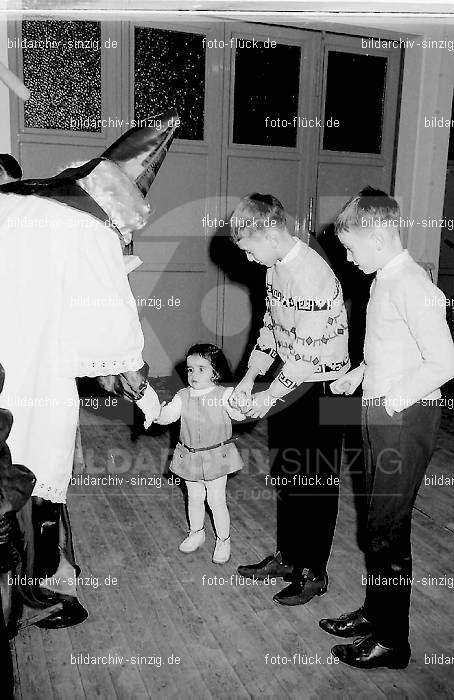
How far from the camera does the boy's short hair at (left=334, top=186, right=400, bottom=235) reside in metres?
1.87

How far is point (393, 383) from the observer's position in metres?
1.89

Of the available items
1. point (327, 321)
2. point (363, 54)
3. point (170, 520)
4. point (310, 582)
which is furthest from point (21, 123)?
point (310, 582)

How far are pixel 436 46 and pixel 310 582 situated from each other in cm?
529

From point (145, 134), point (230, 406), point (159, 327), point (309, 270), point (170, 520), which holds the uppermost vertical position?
point (145, 134)

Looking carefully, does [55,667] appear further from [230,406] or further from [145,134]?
[145,134]

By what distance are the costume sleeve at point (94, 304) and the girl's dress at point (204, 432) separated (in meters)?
0.68

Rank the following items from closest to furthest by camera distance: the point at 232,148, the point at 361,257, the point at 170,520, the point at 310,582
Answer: the point at 361,257 < the point at 310,582 < the point at 170,520 < the point at 232,148

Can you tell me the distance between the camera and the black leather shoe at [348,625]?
2.24 m

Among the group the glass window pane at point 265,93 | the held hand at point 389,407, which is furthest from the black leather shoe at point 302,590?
the glass window pane at point 265,93

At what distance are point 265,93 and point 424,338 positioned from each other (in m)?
4.51

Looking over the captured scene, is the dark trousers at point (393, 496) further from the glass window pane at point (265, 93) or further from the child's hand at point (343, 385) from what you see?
the glass window pane at point (265, 93)

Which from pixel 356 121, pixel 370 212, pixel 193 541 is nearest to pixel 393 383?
pixel 370 212

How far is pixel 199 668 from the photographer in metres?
2.08

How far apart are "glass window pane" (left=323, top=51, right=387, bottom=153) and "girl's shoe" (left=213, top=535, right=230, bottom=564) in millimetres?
4290
